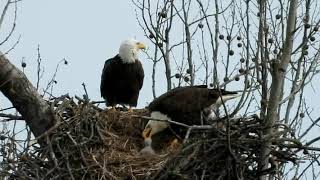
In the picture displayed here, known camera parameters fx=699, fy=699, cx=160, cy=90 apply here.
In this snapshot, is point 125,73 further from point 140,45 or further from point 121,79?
point 140,45

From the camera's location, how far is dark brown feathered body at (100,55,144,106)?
8.30 meters

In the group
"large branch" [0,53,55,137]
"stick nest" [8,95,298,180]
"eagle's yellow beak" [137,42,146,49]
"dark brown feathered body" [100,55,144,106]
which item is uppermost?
"eagle's yellow beak" [137,42,146,49]

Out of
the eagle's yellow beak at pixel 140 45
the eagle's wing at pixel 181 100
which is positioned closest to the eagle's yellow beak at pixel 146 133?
the eagle's wing at pixel 181 100

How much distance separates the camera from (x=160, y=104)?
272 inches

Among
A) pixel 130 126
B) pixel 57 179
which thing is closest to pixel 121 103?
pixel 130 126

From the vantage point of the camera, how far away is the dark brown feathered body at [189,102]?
22.1 ft

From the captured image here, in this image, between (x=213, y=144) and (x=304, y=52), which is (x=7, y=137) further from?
(x=304, y=52)

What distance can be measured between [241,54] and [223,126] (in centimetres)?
186

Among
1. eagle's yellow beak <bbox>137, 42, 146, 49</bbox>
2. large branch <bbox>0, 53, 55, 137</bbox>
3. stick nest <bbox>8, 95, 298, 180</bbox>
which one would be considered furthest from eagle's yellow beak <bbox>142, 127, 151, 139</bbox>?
eagle's yellow beak <bbox>137, 42, 146, 49</bbox>

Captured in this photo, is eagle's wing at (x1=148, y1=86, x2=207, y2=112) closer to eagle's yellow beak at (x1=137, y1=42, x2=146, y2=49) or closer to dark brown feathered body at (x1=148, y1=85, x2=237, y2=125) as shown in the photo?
dark brown feathered body at (x1=148, y1=85, x2=237, y2=125)

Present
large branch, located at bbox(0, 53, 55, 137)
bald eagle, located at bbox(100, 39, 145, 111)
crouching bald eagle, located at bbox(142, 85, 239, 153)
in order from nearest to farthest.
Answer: large branch, located at bbox(0, 53, 55, 137)
crouching bald eagle, located at bbox(142, 85, 239, 153)
bald eagle, located at bbox(100, 39, 145, 111)

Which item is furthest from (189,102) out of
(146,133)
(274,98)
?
(274,98)

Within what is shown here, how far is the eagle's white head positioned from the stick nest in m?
2.26

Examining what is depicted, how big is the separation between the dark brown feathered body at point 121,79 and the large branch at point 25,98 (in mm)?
2964
